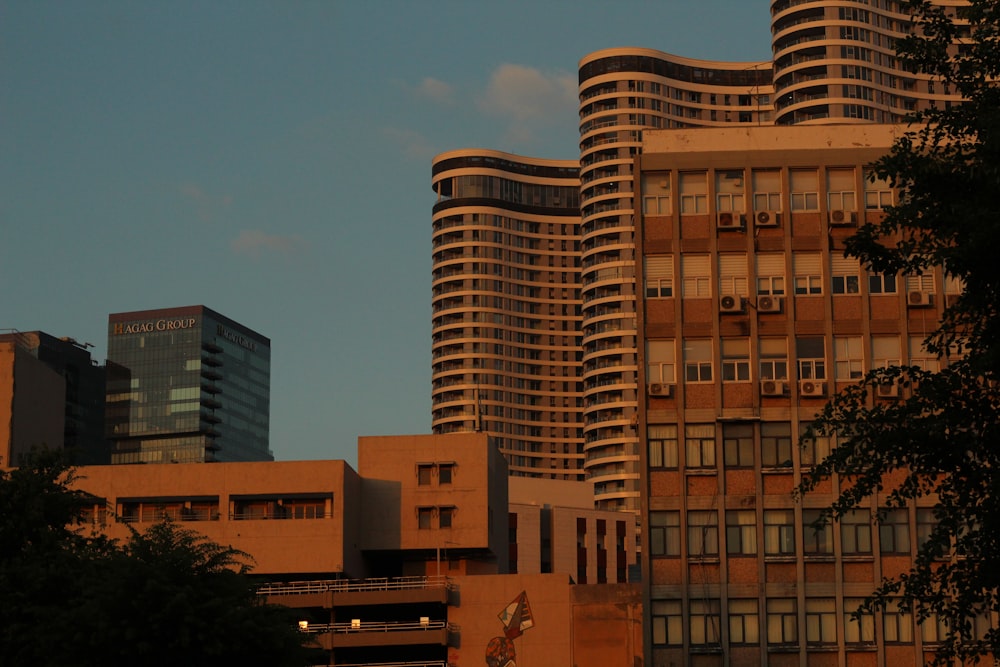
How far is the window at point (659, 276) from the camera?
76.9m

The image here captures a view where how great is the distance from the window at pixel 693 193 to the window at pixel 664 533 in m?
14.7

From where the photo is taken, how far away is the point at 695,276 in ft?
253

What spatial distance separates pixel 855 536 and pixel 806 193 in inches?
A: 654

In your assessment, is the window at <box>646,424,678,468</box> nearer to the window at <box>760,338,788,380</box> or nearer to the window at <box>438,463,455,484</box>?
the window at <box>760,338,788,380</box>

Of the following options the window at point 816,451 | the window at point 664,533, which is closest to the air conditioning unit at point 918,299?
the window at point 816,451

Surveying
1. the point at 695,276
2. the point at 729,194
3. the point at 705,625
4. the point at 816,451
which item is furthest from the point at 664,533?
the point at 729,194

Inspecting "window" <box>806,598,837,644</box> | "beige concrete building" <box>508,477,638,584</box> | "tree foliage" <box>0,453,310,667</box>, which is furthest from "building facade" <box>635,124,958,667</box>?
"beige concrete building" <box>508,477,638,584</box>

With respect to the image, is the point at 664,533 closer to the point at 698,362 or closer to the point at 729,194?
the point at 698,362

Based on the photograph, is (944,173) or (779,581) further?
(779,581)

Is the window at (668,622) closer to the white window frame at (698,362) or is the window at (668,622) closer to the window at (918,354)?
the white window frame at (698,362)

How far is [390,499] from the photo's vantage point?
356 feet

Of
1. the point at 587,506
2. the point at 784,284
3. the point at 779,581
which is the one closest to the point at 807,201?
the point at 784,284

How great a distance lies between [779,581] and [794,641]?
2783mm

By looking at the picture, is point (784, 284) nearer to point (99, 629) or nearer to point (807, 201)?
point (807, 201)
